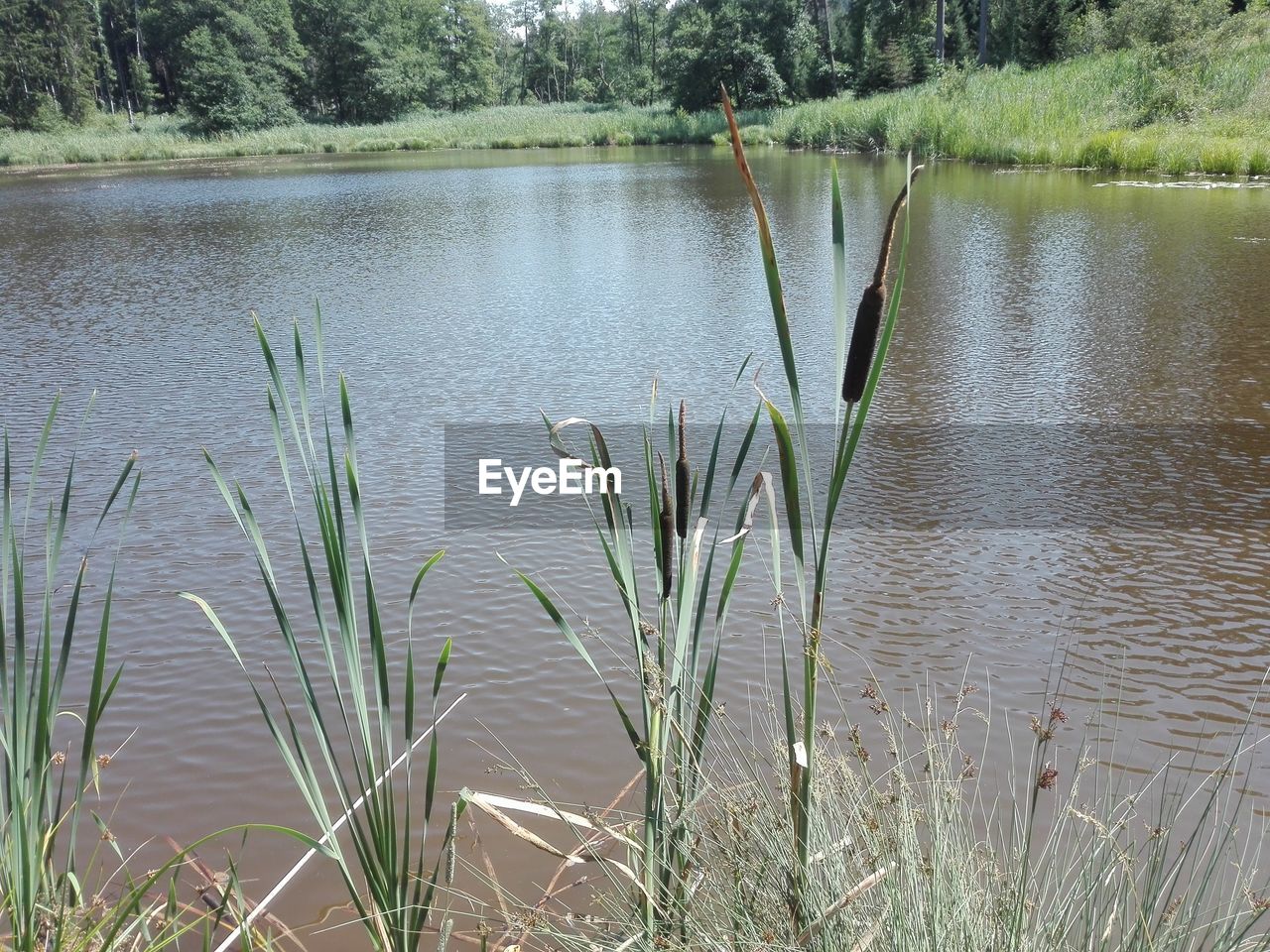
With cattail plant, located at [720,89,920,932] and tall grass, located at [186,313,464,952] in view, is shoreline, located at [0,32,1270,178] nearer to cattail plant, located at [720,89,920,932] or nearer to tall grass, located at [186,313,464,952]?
tall grass, located at [186,313,464,952]

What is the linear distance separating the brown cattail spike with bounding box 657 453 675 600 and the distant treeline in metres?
24.6

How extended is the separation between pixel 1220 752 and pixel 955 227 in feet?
31.3

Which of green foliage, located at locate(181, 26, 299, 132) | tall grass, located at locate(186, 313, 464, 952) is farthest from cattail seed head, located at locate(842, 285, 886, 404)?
green foliage, located at locate(181, 26, 299, 132)

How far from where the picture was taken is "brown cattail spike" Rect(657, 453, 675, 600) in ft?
4.50

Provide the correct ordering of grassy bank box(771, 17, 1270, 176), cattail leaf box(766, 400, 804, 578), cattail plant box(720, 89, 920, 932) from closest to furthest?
cattail plant box(720, 89, 920, 932) < cattail leaf box(766, 400, 804, 578) < grassy bank box(771, 17, 1270, 176)

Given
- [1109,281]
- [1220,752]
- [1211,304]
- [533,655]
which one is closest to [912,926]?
[1220,752]

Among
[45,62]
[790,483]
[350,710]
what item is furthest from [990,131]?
[45,62]

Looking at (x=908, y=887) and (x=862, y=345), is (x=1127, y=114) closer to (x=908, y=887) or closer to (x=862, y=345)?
(x=908, y=887)

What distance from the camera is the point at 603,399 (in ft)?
20.2

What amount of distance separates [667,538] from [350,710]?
6.79ft

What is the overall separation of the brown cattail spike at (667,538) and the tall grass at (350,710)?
0.31 m

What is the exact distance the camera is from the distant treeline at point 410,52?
34531 mm

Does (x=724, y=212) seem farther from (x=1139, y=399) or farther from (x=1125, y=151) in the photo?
(x=1139, y=399)

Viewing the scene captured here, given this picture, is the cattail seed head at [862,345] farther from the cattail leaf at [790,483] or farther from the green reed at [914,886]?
the green reed at [914,886]
